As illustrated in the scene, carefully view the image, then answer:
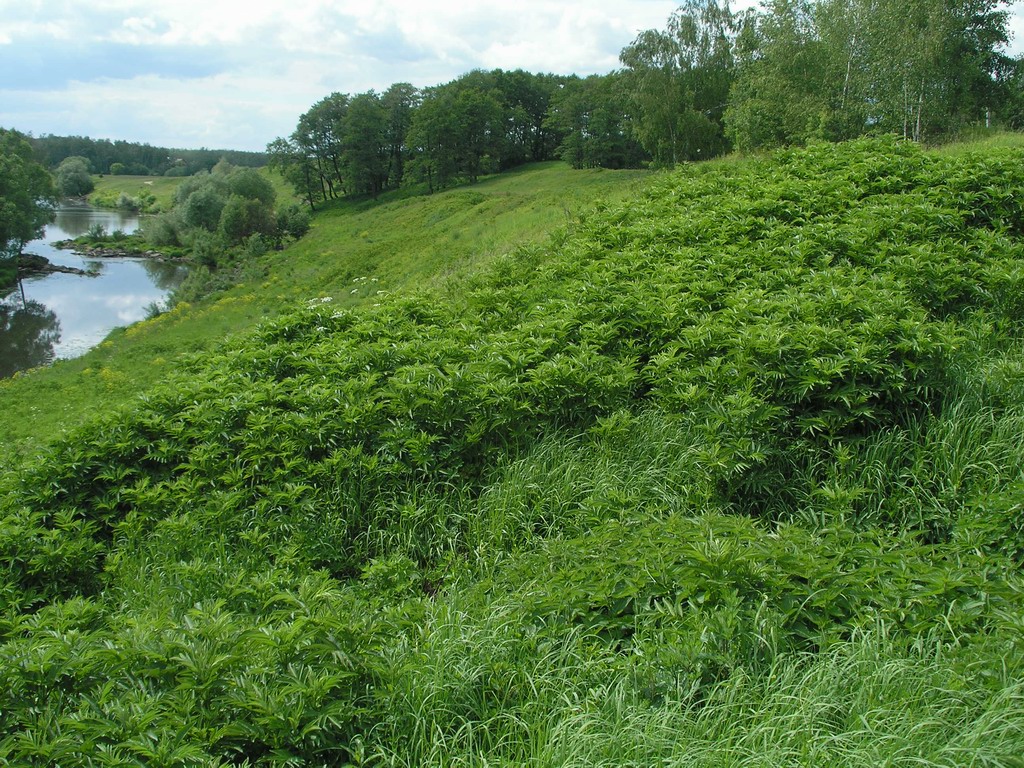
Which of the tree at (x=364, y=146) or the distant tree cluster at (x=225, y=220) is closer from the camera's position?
the distant tree cluster at (x=225, y=220)

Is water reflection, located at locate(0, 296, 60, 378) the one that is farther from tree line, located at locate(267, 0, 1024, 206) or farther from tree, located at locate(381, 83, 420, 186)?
tree, located at locate(381, 83, 420, 186)

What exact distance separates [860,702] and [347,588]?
279 cm

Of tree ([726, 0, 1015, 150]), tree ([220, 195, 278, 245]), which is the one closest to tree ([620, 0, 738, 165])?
tree ([726, 0, 1015, 150])

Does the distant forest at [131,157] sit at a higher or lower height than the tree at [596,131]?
higher

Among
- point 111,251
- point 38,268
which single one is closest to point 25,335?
point 38,268

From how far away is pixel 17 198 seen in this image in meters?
53.9

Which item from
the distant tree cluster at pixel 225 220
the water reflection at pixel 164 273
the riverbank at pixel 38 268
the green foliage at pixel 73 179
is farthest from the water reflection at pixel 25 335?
the green foliage at pixel 73 179

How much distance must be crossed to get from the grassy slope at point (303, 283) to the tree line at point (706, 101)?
6985 mm

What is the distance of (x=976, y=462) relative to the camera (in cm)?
491

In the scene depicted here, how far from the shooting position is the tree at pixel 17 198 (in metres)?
51.9

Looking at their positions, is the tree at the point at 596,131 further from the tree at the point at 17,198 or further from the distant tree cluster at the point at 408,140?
the tree at the point at 17,198

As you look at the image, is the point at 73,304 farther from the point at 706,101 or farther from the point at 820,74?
the point at 820,74

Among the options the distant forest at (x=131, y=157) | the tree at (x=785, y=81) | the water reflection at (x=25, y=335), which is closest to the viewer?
the tree at (x=785, y=81)

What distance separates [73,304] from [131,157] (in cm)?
13663
